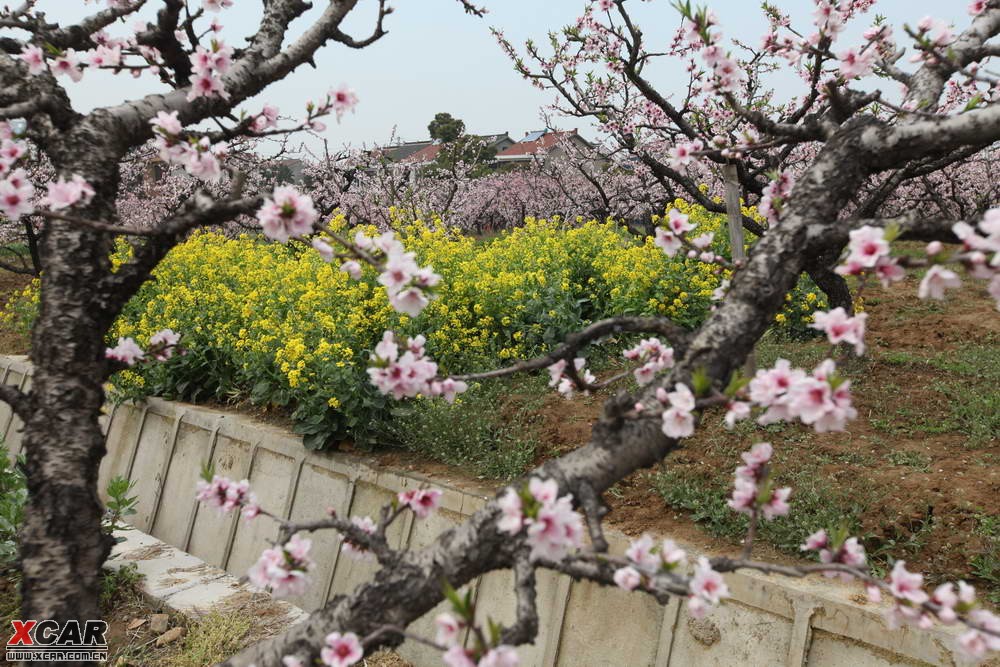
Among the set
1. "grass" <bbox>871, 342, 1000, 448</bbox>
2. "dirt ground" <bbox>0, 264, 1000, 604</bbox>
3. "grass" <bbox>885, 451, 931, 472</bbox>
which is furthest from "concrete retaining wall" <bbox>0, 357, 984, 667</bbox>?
"grass" <bbox>871, 342, 1000, 448</bbox>

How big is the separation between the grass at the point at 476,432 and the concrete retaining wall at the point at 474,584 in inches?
12.5

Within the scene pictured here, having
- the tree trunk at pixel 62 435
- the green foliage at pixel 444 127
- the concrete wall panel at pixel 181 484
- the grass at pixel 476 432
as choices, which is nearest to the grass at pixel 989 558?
the grass at pixel 476 432

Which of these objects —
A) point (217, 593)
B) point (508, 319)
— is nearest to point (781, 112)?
point (508, 319)

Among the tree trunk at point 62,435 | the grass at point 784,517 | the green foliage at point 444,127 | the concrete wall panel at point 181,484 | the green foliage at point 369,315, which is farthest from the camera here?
the green foliage at point 444,127

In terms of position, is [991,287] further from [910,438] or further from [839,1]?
[910,438]

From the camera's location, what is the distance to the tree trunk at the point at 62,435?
2.05 m

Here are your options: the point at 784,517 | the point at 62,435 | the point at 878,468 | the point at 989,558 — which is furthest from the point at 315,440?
the point at 989,558

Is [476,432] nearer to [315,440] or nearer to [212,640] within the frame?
[315,440]

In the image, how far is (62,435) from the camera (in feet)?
6.81

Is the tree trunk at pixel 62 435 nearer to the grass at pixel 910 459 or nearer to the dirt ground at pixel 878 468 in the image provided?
the dirt ground at pixel 878 468

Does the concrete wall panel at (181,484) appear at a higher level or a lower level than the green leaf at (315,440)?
lower

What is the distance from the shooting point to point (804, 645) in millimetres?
3465

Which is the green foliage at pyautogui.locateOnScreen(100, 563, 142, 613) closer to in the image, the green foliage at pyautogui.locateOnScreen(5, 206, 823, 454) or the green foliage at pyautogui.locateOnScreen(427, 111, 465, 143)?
the green foliage at pyautogui.locateOnScreen(5, 206, 823, 454)

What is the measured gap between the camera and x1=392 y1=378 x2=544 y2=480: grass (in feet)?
17.5
